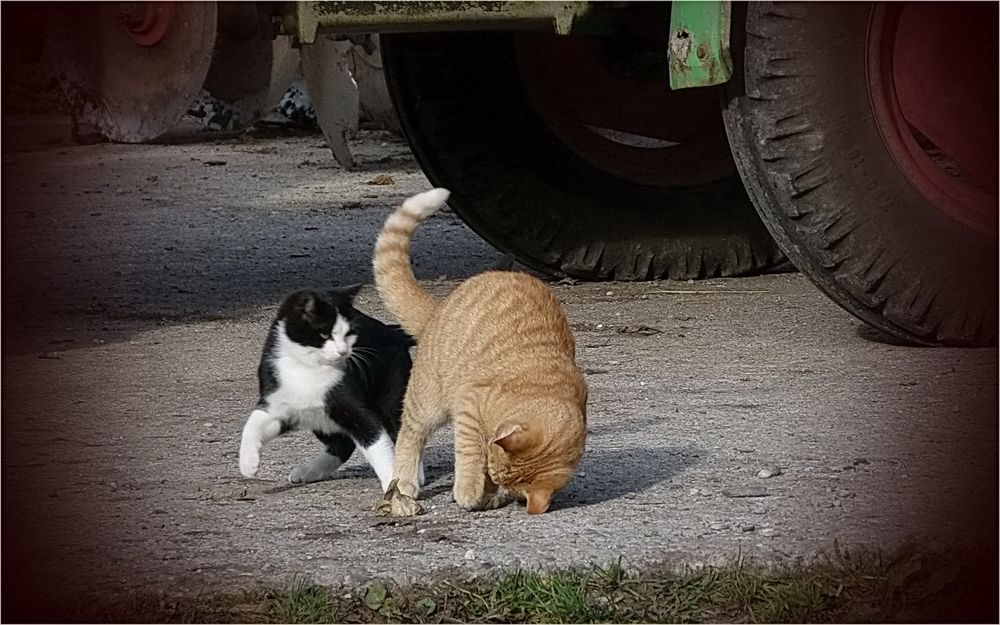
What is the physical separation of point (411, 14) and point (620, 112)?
200 cm

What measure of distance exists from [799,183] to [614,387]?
2.96ft

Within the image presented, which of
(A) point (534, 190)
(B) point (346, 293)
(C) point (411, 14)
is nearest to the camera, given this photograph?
(B) point (346, 293)

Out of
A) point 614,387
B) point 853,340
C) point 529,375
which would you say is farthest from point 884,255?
point 529,375

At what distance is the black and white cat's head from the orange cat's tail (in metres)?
0.29

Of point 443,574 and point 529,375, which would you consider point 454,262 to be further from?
point 443,574

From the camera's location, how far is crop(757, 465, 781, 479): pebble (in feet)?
12.8

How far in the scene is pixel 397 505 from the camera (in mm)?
3729

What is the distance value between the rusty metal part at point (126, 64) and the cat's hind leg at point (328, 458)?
146 cm

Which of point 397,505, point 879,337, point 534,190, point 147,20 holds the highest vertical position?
point 147,20

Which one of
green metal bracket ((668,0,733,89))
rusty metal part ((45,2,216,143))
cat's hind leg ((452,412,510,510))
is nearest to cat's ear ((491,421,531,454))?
cat's hind leg ((452,412,510,510))

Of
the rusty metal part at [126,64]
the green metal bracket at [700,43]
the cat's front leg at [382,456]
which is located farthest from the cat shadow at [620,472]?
the rusty metal part at [126,64]

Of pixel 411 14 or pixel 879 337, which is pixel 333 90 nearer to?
pixel 411 14

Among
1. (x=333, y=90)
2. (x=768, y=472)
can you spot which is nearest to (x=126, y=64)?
(x=768, y=472)

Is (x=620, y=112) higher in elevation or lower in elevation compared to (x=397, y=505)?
higher
